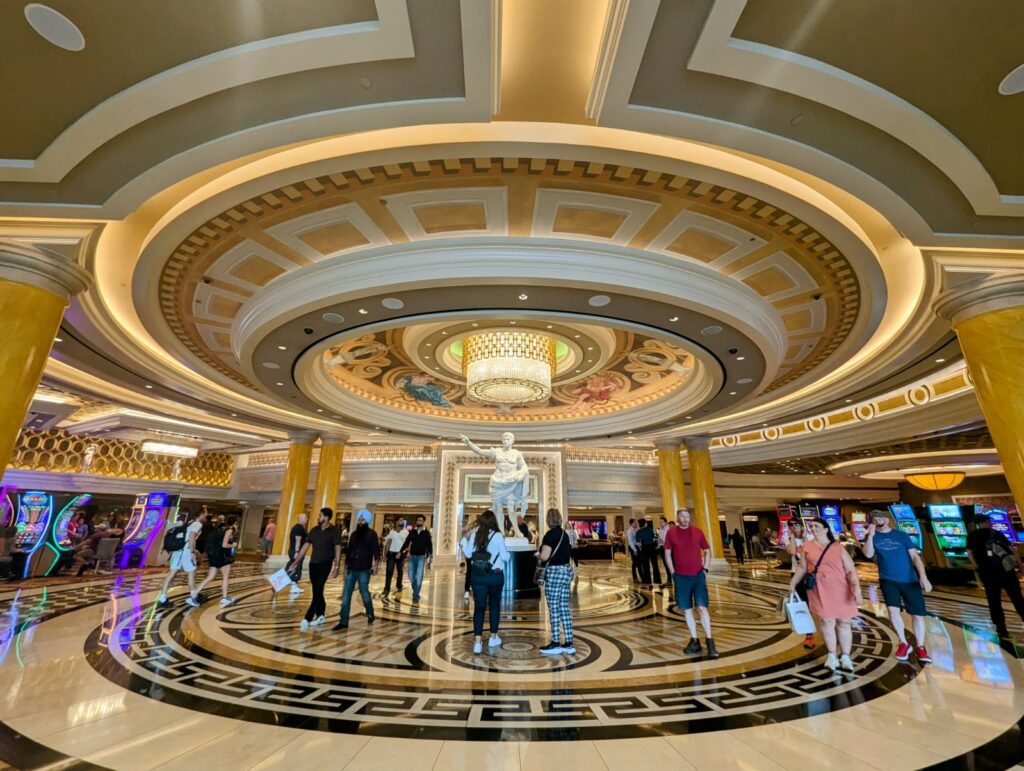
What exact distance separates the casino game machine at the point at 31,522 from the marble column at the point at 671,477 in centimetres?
1483

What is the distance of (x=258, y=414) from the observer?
1098 centimetres

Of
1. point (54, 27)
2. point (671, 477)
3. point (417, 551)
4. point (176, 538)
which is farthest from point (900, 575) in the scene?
point (671, 477)

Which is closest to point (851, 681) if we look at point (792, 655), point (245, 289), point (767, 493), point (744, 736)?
point (792, 655)

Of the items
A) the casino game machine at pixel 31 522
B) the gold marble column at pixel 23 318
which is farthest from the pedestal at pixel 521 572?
the casino game machine at pixel 31 522

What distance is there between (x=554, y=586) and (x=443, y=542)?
38.6 ft

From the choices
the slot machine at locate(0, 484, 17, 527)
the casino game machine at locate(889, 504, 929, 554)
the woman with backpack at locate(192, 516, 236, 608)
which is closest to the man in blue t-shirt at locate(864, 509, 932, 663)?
the woman with backpack at locate(192, 516, 236, 608)

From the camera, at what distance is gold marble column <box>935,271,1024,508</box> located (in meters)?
3.76

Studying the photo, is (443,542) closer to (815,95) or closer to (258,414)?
(258,414)

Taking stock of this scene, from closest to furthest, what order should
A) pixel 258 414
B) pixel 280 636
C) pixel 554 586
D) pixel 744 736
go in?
pixel 744 736
pixel 554 586
pixel 280 636
pixel 258 414

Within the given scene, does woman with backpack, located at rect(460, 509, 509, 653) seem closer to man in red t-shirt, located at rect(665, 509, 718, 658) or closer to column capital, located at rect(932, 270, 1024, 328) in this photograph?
man in red t-shirt, located at rect(665, 509, 718, 658)

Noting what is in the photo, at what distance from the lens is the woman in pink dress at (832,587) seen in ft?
12.5

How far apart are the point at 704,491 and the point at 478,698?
36.9 ft

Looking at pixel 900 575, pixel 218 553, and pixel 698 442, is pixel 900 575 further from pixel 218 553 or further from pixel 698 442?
pixel 698 442

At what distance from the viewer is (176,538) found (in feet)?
20.5
